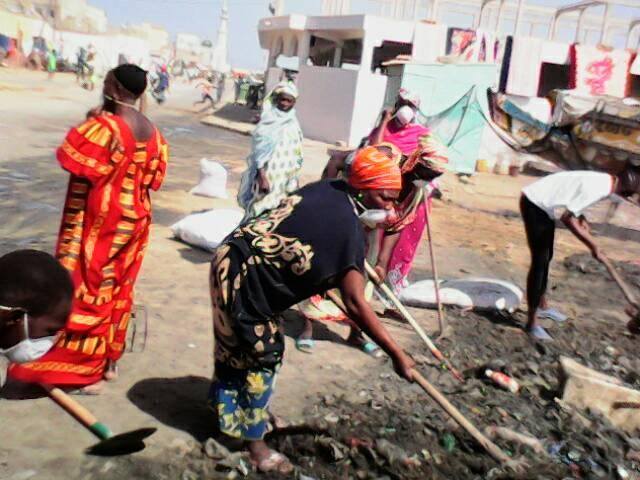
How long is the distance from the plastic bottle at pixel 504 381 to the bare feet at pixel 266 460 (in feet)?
5.58

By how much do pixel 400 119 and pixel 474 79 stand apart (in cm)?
1184

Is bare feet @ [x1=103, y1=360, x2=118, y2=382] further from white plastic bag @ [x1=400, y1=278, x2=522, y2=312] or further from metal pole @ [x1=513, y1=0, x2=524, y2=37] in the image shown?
metal pole @ [x1=513, y1=0, x2=524, y2=37]

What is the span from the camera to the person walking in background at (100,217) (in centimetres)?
302

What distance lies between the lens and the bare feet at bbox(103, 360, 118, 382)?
11.4 feet

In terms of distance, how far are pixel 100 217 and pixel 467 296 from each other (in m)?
3.42

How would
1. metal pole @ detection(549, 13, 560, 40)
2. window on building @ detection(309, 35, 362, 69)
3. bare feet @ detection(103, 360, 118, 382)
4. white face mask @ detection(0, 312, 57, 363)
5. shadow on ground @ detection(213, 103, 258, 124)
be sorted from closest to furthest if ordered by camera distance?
1. white face mask @ detection(0, 312, 57, 363)
2. bare feet @ detection(103, 360, 118, 382)
3. metal pole @ detection(549, 13, 560, 40)
4. window on building @ detection(309, 35, 362, 69)
5. shadow on ground @ detection(213, 103, 258, 124)

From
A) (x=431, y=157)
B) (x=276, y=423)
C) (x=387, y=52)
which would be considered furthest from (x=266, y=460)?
(x=387, y=52)

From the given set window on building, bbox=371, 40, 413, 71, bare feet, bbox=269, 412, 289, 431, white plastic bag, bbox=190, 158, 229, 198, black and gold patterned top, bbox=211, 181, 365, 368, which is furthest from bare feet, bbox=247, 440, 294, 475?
window on building, bbox=371, 40, 413, 71

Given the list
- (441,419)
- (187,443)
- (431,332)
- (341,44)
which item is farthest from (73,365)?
(341,44)

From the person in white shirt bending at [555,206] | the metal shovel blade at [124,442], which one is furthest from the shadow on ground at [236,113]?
the metal shovel blade at [124,442]

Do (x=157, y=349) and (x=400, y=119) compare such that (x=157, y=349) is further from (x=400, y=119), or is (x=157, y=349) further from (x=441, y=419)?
(x=400, y=119)

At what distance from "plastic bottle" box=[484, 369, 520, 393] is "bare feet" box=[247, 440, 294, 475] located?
1701mm

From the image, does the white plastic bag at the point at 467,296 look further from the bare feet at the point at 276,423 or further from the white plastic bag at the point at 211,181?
the white plastic bag at the point at 211,181

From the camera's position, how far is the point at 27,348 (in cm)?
203
